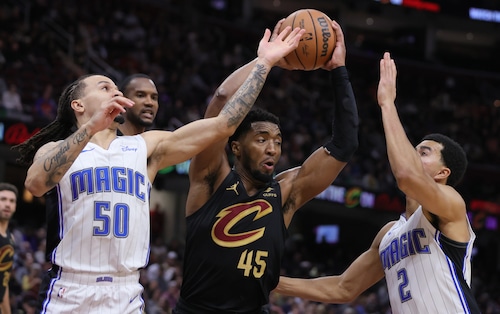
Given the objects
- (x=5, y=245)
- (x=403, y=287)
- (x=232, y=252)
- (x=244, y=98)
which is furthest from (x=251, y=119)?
(x=5, y=245)

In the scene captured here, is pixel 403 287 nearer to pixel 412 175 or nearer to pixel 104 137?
pixel 412 175

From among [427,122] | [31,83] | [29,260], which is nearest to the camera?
[29,260]

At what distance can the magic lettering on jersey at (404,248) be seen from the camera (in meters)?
5.13

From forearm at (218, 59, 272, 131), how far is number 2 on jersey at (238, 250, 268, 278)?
2.64ft

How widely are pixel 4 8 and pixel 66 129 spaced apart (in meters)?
15.2

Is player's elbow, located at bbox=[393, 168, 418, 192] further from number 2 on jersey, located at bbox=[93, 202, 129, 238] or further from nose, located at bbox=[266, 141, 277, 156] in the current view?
number 2 on jersey, located at bbox=[93, 202, 129, 238]

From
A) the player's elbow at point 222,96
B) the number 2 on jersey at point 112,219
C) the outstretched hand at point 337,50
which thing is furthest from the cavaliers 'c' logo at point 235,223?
the outstretched hand at point 337,50

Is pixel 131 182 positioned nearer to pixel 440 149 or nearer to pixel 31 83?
pixel 440 149

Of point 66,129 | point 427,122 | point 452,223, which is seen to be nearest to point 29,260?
point 66,129

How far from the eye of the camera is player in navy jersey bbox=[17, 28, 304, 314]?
4309 millimetres

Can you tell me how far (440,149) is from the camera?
17.3 feet

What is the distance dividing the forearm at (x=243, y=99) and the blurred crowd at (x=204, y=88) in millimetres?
6070

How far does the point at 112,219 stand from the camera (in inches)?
175

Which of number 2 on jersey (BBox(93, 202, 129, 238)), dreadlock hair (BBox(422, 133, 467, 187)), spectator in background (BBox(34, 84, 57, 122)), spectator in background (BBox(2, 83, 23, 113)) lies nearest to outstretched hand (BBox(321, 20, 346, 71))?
dreadlock hair (BBox(422, 133, 467, 187))
